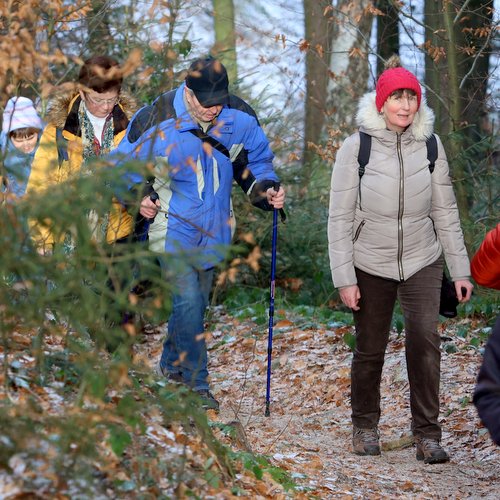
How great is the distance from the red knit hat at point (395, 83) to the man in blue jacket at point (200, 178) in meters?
0.99

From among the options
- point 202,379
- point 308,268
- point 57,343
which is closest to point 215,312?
point 308,268

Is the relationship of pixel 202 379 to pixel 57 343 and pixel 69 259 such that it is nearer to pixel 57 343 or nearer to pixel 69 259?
pixel 57 343

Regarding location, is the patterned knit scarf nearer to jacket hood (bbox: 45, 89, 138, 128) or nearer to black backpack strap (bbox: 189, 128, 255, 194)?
jacket hood (bbox: 45, 89, 138, 128)

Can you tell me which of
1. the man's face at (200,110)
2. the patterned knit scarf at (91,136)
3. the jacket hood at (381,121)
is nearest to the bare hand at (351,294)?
the jacket hood at (381,121)

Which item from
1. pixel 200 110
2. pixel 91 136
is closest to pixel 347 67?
pixel 91 136

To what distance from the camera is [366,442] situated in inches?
277

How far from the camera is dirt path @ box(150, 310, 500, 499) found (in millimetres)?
6259

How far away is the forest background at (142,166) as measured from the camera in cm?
392

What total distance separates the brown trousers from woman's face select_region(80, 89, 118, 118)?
225 cm

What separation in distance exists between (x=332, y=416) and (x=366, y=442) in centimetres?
132

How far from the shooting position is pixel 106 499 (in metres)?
4.05

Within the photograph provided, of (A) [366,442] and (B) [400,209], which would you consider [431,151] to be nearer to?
(B) [400,209]

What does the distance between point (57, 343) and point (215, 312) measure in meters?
6.35

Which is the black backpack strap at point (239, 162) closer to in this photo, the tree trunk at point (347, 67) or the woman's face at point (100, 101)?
the woman's face at point (100, 101)
